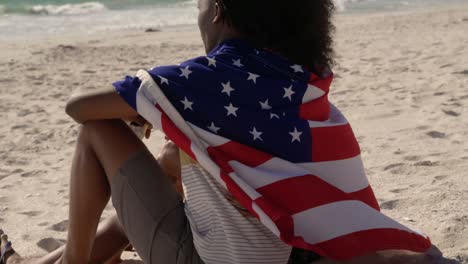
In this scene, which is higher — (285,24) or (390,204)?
(285,24)

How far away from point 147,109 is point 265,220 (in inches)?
16.6

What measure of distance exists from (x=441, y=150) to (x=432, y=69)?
2585 mm

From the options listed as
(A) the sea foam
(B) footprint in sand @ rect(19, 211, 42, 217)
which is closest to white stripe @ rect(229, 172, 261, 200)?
(B) footprint in sand @ rect(19, 211, 42, 217)

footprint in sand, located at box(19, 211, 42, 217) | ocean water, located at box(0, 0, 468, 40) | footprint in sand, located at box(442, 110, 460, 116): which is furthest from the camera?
ocean water, located at box(0, 0, 468, 40)

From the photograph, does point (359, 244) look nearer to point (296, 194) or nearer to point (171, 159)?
point (296, 194)

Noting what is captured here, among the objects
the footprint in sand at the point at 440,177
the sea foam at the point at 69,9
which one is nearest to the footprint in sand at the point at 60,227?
the footprint in sand at the point at 440,177

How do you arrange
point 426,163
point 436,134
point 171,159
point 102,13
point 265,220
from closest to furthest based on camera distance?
point 265,220, point 171,159, point 426,163, point 436,134, point 102,13

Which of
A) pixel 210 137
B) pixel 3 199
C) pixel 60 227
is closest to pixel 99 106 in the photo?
pixel 210 137

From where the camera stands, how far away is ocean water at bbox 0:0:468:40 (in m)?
13.0

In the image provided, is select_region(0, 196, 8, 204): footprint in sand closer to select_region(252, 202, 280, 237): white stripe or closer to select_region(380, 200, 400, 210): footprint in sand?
select_region(380, 200, 400, 210): footprint in sand

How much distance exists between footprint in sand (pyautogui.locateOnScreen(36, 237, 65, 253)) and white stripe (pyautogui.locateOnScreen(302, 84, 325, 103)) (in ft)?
4.87

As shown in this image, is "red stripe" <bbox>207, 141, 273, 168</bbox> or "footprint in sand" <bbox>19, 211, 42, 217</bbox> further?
"footprint in sand" <bbox>19, 211, 42, 217</bbox>

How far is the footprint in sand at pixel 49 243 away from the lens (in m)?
3.15

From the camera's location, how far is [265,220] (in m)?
2.00
